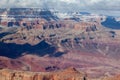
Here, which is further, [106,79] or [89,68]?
[89,68]

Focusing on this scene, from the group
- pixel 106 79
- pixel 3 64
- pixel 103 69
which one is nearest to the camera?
pixel 106 79

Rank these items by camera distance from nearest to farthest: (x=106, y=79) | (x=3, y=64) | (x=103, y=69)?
(x=106, y=79), (x=3, y=64), (x=103, y=69)

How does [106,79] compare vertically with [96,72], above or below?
above

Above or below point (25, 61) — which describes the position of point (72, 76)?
above

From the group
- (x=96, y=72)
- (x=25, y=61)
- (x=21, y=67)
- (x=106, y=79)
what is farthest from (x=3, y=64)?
(x=106, y=79)

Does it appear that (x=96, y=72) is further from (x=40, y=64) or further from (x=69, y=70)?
(x=69, y=70)

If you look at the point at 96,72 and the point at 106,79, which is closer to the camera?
the point at 106,79

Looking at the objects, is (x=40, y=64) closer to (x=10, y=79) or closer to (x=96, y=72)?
(x=96, y=72)

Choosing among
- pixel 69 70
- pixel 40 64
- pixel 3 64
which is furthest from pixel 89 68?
pixel 69 70

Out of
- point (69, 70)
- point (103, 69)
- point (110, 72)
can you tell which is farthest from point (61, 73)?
point (103, 69)
